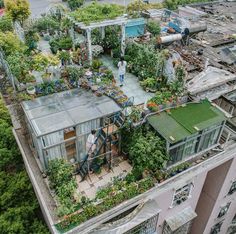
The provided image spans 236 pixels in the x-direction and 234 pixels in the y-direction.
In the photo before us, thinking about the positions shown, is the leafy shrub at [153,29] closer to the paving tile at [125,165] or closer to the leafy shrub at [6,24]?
the leafy shrub at [6,24]

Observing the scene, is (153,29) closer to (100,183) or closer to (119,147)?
(119,147)

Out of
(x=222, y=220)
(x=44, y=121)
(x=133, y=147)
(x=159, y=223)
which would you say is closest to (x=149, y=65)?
(x=133, y=147)

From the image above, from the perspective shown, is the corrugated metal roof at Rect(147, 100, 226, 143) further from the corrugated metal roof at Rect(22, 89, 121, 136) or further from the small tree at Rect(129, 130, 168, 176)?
the corrugated metal roof at Rect(22, 89, 121, 136)

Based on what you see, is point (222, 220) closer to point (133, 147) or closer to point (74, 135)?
point (133, 147)

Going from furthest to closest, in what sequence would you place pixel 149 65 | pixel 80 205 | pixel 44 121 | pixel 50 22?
pixel 50 22
pixel 149 65
pixel 44 121
pixel 80 205

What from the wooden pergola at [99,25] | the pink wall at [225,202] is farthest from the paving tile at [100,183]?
→ the wooden pergola at [99,25]

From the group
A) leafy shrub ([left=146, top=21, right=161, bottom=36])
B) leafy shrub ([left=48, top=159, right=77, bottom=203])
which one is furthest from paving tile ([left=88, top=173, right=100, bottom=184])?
leafy shrub ([left=146, top=21, right=161, bottom=36])
